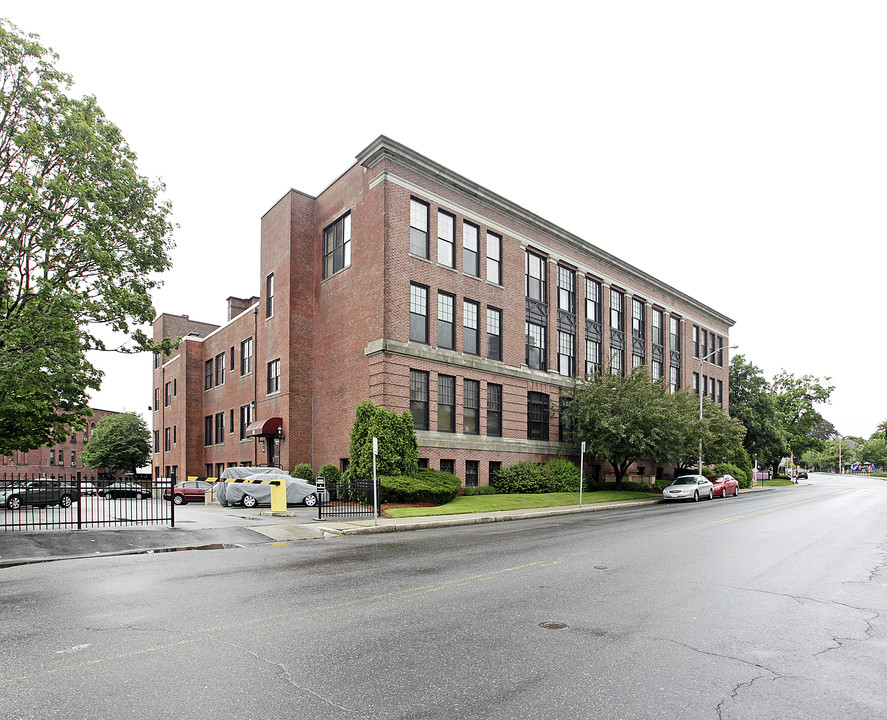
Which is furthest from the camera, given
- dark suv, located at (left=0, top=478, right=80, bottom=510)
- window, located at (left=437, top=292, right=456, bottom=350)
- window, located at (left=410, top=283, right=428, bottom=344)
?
window, located at (left=437, top=292, right=456, bottom=350)

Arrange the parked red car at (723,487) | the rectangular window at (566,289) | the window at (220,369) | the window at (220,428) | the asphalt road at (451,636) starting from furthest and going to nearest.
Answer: the window at (220,369)
the window at (220,428)
the rectangular window at (566,289)
the parked red car at (723,487)
the asphalt road at (451,636)

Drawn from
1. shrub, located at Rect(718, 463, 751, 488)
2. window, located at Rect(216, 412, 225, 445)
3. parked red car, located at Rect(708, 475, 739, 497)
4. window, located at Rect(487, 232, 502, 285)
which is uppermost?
window, located at Rect(487, 232, 502, 285)

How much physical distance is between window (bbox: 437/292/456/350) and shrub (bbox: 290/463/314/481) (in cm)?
919

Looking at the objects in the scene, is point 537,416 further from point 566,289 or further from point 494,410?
point 566,289

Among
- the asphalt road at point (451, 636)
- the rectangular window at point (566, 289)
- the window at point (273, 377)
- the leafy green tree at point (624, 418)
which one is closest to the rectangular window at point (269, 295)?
the window at point (273, 377)

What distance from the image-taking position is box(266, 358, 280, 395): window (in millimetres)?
35250

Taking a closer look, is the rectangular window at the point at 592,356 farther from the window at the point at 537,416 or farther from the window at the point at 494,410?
the window at the point at 494,410

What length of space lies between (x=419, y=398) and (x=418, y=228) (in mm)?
8181

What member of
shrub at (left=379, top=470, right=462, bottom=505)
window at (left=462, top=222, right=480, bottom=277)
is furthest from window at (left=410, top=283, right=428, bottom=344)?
shrub at (left=379, top=470, right=462, bottom=505)

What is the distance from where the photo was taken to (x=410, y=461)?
Result: 25750 mm

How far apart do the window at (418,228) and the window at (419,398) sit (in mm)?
5798

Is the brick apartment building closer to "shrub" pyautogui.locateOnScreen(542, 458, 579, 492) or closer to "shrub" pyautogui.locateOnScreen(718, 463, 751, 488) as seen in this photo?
"shrub" pyautogui.locateOnScreen(542, 458, 579, 492)

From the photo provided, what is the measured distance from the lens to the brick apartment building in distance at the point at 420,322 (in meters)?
28.6

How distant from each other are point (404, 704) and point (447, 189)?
2863cm
